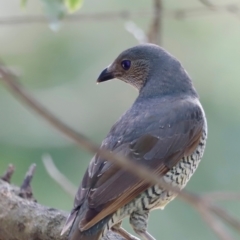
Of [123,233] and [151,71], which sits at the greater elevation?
[151,71]

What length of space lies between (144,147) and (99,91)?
5.57m

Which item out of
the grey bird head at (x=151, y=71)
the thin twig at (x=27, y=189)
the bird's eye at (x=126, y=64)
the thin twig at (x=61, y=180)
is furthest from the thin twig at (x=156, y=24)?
the thin twig at (x=27, y=189)

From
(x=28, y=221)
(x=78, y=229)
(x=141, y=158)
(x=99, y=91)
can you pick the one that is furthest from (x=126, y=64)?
(x=99, y=91)

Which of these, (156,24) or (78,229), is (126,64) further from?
(78,229)

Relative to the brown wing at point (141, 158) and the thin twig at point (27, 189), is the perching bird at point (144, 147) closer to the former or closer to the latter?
the brown wing at point (141, 158)

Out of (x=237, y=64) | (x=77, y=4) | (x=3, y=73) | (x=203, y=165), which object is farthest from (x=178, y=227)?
(x=3, y=73)

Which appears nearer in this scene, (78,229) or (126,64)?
(78,229)

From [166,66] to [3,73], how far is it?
3470 millimetres

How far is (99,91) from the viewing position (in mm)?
10055

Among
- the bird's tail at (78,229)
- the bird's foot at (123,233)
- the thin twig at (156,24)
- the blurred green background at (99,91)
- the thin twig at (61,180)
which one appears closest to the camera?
the bird's tail at (78,229)

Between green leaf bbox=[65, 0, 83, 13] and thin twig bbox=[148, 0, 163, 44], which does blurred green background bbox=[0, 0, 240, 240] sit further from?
green leaf bbox=[65, 0, 83, 13]

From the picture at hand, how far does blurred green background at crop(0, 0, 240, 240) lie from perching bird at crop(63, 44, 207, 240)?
2.55 m

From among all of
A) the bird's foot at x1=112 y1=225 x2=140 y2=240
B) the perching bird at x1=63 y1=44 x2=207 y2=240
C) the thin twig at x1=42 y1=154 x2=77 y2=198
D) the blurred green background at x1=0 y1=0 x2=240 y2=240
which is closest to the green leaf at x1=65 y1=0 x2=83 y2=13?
the perching bird at x1=63 y1=44 x2=207 y2=240

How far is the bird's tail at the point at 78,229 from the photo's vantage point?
13.1 feet
